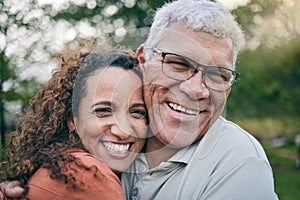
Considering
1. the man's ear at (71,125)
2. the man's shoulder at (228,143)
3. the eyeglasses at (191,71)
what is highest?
the eyeglasses at (191,71)

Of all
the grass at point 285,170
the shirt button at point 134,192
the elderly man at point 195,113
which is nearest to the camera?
the elderly man at point 195,113

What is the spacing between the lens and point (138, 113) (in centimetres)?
137

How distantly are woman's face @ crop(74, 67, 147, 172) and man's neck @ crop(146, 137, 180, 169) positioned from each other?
13 cm

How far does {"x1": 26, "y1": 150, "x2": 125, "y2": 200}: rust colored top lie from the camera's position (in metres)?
1.18

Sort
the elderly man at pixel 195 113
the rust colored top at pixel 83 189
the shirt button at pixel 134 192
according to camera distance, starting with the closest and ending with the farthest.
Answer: the rust colored top at pixel 83 189, the elderly man at pixel 195 113, the shirt button at pixel 134 192

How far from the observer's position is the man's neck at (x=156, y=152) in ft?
4.75

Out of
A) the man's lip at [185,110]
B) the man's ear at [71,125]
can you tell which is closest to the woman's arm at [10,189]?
the man's ear at [71,125]

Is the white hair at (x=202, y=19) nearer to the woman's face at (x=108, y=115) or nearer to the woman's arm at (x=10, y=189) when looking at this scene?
the woman's face at (x=108, y=115)

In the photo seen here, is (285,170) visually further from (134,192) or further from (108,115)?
(108,115)

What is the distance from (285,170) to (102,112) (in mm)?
7336

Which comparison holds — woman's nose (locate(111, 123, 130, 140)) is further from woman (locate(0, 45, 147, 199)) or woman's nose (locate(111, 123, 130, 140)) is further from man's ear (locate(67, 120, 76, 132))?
man's ear (locate(67, 120, 76, 132))

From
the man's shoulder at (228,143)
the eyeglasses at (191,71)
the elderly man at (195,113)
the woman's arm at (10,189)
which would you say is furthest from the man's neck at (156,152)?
the woman's arm at (10,189)

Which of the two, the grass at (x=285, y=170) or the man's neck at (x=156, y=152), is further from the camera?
the grass at (x=285, y=170)

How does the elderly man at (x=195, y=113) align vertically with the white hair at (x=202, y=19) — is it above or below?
below
